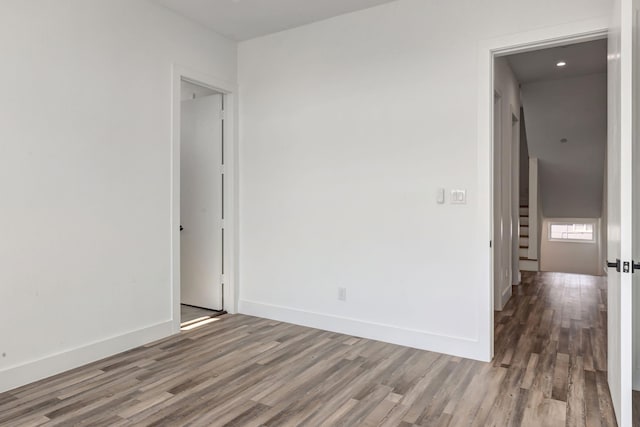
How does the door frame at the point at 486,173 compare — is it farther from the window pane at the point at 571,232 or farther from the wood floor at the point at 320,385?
the window pane at the point at 571,232

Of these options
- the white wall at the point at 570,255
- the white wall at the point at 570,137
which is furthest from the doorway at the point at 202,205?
the white wall at the point at 570,255

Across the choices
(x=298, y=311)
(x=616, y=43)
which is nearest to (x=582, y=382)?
(x=616, y=43)

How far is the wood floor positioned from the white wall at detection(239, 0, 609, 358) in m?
0.36

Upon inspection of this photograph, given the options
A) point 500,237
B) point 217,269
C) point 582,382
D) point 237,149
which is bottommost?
point 582,382

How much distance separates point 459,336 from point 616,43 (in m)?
2.15

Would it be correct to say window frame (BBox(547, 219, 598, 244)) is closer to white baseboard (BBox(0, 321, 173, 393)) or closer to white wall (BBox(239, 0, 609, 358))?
white wall (BBox(239, 0, 609, 358))

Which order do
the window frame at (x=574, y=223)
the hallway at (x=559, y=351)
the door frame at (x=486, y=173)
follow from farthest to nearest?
the window frame at (x=574, y=223) → the door frame at (x=486, y=173) → the hallway at (x=559, y=351)

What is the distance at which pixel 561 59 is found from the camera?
16.2ft

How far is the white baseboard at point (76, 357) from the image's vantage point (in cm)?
267

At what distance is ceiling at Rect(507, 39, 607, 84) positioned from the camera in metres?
4.61

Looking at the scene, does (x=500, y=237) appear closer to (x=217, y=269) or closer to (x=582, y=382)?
(x=582, y=382)

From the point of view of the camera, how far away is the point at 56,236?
2889mm

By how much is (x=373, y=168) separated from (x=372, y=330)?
1.38 m

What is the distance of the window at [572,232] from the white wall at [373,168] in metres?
7.64
